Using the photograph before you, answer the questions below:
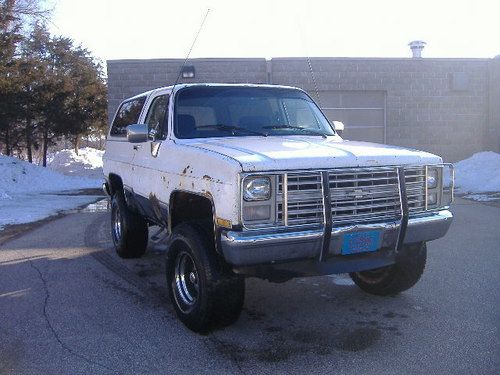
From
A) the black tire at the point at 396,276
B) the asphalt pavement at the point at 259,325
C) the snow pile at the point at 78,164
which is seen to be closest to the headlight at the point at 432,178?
the black tire at the point at 396,276

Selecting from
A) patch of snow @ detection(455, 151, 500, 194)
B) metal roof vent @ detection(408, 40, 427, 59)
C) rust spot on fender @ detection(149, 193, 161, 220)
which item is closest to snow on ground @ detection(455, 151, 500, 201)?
patch of snow @ detection(455, 151, 500, 194)

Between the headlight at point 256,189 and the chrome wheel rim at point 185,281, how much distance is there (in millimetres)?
986

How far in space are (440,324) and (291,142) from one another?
1.97 metres

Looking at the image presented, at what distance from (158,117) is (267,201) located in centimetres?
235

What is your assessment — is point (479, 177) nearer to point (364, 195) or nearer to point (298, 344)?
point (364, 195)

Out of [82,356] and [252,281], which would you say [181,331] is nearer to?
[82,356]

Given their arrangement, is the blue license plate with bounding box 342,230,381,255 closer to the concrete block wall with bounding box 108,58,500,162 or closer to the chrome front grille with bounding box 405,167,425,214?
the chrome front grille with bounding box 405,167,425,214

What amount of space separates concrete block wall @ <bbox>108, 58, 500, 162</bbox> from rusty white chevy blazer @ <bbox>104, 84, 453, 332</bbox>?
14.0 m

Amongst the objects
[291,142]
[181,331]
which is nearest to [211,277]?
[181,331]

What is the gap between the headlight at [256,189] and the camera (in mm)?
3979

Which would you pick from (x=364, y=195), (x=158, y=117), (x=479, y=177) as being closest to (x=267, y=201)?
(x=364, y=195)

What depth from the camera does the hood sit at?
4.05 metres

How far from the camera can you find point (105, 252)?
25.7 ft

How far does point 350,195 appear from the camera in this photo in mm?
4301
